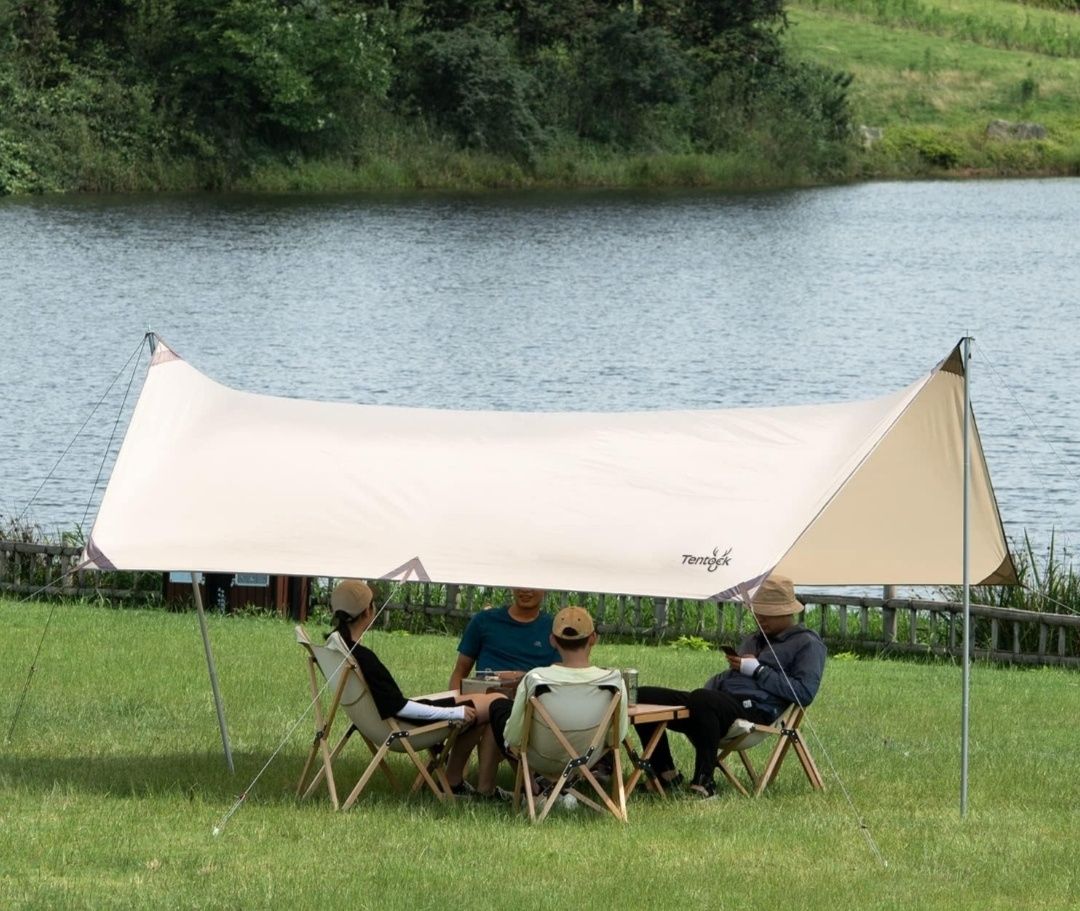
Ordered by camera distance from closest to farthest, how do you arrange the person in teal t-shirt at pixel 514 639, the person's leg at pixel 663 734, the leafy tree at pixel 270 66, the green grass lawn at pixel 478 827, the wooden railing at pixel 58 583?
the green grass lawn at pixel 478 827, the person's leg at pixel 663 734, the person in teal t-shirt at pixel 514 639, the wooden railing at pixel 58 583, the leafy tree at pixel 270 66

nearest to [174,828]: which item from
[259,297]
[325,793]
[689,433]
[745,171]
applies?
[325,793]

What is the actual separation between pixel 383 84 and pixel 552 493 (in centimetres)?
6581

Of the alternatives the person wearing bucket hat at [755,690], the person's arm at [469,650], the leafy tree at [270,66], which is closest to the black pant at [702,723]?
the person wearing bucket hat at [755,690]

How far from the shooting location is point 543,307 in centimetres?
5125

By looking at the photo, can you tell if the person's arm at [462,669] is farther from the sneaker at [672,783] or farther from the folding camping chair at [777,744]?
the folding camping chair at [777,744]

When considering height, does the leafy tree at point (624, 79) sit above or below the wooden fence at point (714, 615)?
below

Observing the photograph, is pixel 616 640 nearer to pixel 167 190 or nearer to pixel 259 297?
pixel 259 297

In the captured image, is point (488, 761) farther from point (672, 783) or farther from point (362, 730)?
point (672, 783)

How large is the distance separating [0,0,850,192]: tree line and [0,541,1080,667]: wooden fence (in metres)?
51.0

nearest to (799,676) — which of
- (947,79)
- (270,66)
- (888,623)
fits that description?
(888,623)

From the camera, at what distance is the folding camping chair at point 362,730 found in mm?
10648

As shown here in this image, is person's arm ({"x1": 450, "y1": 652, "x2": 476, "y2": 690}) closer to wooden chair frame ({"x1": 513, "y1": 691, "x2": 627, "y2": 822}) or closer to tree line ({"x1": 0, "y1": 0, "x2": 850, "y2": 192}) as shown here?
wooden chair frame ({"x1": 513, "y1": 691, "x2": 627, "y2": 822})

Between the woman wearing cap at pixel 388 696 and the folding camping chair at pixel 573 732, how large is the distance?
0.57 m

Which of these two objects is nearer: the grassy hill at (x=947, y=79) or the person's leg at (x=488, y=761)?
the person's leg at (x=488, y=761)
